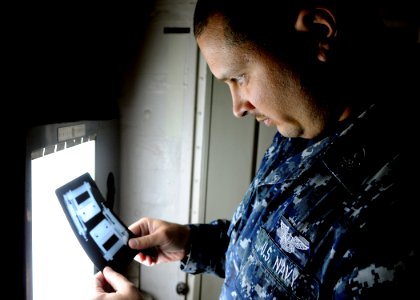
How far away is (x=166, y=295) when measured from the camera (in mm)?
1538

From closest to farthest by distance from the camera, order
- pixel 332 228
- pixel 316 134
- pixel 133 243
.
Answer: pixel 332 228, pixel 316 134, pixel 133 243

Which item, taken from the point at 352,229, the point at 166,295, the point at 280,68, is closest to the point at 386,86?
the point at 280,68

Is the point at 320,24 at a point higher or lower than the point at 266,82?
higher

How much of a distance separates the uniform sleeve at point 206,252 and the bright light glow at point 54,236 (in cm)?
36

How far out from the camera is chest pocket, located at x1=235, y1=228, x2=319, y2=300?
683 millimetres

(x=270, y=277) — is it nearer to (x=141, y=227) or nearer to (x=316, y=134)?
(x=316, y=134)

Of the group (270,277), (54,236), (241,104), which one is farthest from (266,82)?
A: (54,236)

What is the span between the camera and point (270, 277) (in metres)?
0.74

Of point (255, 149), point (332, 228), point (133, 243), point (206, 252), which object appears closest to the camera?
point (332, 228)

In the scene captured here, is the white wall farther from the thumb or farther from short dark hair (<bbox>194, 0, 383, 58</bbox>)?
short dark hair (<bbox>194, 0, 383, 58</bbox>)

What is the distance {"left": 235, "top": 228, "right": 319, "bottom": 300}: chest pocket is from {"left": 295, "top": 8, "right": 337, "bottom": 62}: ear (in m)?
0.50

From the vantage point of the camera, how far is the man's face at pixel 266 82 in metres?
0.73

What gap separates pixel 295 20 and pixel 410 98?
1.20 feet

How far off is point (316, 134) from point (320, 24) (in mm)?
280
